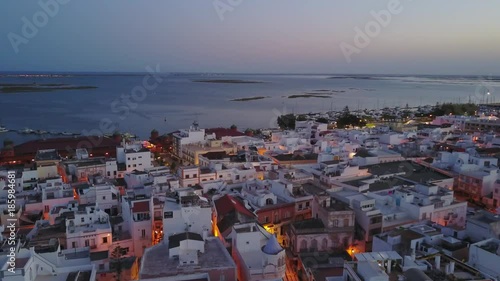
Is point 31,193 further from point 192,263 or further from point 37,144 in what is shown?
point 37,144

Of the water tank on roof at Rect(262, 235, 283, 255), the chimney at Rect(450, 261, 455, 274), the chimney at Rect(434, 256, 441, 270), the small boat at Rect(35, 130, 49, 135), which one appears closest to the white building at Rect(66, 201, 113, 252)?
the water tank on roof at Rect(262, 235, 283, 255)

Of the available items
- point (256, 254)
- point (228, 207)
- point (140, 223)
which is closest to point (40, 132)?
point (140, 223)

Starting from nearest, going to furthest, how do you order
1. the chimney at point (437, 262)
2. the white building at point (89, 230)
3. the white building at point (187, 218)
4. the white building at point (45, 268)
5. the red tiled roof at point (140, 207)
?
the white building at point (45, 268) → the chimney at point (437, 262) → the white building at point (187, 218) → the white building at point (89, 230) → the red tiled roof at point (140, 207)

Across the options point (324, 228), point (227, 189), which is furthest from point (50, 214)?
point (324, 228)

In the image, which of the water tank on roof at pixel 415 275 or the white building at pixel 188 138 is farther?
the white building at pixel 188 138

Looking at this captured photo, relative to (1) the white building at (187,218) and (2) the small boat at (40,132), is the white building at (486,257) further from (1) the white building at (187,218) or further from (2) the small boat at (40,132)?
(2) the small boat at (40,132)

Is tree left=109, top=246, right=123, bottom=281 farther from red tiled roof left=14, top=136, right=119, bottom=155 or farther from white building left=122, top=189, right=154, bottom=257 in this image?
red tiled roof left=14, top=136, right=119, bottom=155

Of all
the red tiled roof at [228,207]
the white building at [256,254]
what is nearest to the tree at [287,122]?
the red tiled roof at [228,207]
